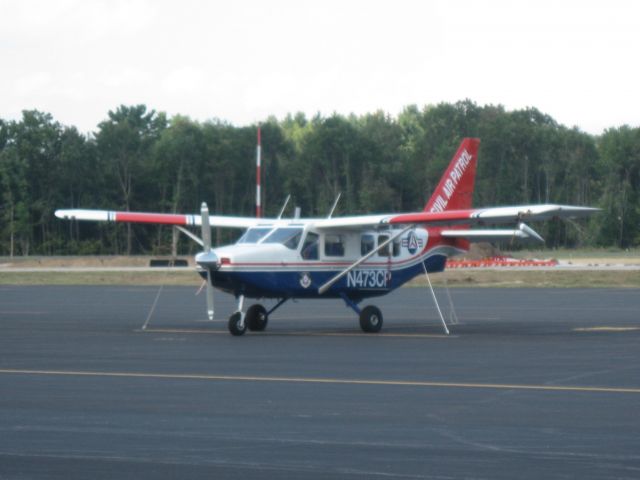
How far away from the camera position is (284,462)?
9.90 m

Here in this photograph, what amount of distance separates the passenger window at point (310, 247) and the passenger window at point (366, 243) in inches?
46.3

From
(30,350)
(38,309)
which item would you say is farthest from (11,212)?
(30,350)

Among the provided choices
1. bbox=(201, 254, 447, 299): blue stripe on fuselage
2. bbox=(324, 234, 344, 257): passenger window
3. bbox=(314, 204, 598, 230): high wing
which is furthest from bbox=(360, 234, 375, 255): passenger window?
bbox=(314, 204, 598, 230): high wing

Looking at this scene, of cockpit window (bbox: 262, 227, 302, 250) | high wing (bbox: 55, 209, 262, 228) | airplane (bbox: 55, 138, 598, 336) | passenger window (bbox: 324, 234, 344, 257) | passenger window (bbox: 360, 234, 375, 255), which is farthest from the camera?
high wing (bbox: 55, 209, 262, 228)

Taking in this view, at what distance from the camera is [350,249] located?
85.5 feet

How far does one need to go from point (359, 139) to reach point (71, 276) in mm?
47261

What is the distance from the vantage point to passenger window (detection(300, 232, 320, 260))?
25.3 meters

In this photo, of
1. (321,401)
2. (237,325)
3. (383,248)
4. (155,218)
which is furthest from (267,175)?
(321,401)

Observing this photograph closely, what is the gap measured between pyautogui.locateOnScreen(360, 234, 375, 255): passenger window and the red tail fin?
2.13 meters

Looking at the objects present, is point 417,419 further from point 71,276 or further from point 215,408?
point 71,276

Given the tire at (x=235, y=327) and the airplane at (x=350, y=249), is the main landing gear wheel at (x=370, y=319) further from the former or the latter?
the tire at (x=235, y=327)

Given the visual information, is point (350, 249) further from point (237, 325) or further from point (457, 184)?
point (457, 184)

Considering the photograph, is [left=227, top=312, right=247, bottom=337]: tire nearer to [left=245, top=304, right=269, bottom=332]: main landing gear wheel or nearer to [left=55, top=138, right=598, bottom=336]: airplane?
[left=55, top=138, right=598, bottom=336]: airplane

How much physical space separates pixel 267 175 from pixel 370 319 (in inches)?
2983
